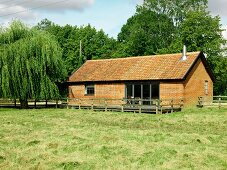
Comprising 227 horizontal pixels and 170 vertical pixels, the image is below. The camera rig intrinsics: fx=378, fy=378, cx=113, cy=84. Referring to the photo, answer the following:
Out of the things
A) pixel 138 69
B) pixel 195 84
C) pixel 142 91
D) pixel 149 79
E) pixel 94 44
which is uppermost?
pixel 94 44

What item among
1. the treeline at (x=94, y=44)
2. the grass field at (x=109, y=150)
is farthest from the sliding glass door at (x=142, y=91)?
the grass field at (x=109, y=150)

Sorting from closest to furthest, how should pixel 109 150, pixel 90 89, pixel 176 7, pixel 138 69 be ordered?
pixel 109 150 → pixel 138 69 → pixel 90 89 → pixel 176 7

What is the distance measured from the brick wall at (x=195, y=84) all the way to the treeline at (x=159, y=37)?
1244cm

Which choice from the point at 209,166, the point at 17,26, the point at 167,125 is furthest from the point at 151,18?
the point at 209,166

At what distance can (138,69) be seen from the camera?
37.1 meters

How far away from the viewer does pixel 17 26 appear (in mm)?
36938

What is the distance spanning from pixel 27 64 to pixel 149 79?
→ 443 inches

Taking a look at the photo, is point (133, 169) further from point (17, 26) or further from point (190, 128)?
point (17, 26)

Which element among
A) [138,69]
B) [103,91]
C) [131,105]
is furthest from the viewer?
[103,91]

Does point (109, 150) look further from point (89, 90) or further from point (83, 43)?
point (83, 43)

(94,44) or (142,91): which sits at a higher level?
(94,44)

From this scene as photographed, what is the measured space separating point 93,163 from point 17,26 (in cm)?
2825

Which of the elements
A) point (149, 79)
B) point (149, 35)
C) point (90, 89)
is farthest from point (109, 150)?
point (149, 35)

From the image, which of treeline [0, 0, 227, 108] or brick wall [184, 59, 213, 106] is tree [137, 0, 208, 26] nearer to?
treeline [0, 0, 227, 108]
